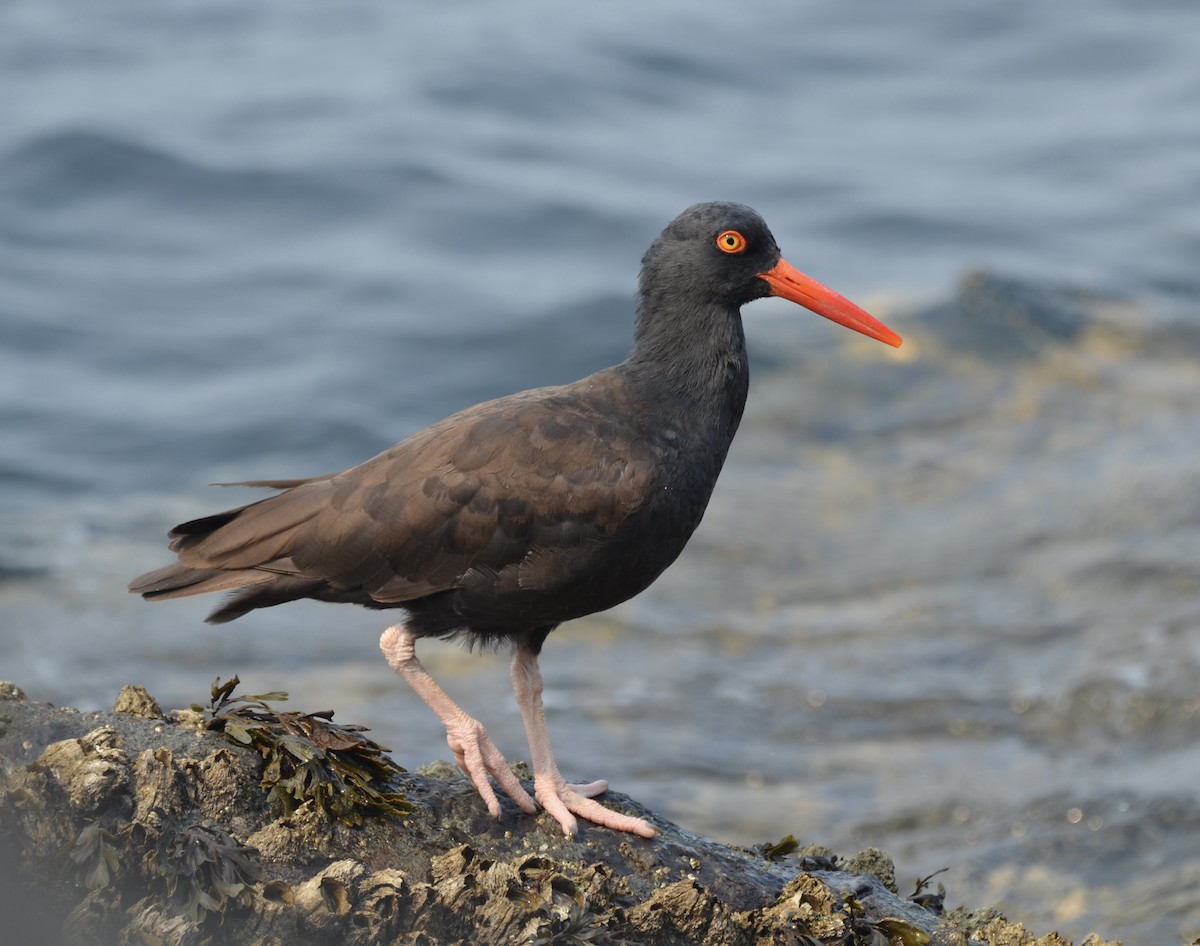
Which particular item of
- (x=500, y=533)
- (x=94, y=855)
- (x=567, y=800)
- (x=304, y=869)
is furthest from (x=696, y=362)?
(x=94, y=855)

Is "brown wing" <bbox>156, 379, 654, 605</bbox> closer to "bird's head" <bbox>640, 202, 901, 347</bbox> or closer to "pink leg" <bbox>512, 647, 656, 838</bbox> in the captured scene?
"pink leg" <bbox>512, 647, 656, 838</bbox>

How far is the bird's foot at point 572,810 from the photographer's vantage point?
16.2 feet

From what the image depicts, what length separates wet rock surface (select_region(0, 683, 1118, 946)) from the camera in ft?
13.3

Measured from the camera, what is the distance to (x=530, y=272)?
53.8ft

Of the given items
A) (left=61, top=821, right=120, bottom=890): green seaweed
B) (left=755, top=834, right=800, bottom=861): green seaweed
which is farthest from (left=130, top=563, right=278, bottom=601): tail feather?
(left=755, top=834, right=800, bottom=861): green seaweed

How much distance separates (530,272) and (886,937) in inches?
486

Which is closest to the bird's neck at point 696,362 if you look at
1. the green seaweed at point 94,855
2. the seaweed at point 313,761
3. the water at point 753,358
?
the seaweed at point 313,761

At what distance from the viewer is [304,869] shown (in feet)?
14.1

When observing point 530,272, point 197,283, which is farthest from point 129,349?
point 530,272

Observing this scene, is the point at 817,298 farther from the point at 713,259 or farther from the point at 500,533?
the point at 500,533

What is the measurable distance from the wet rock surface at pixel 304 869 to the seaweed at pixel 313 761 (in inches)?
1.4

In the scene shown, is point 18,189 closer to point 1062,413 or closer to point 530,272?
point 530,272

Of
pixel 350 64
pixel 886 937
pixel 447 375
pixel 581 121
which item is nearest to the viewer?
pixel 886 937

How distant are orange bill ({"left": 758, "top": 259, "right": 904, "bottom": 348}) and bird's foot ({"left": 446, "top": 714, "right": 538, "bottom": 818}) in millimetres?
2167
